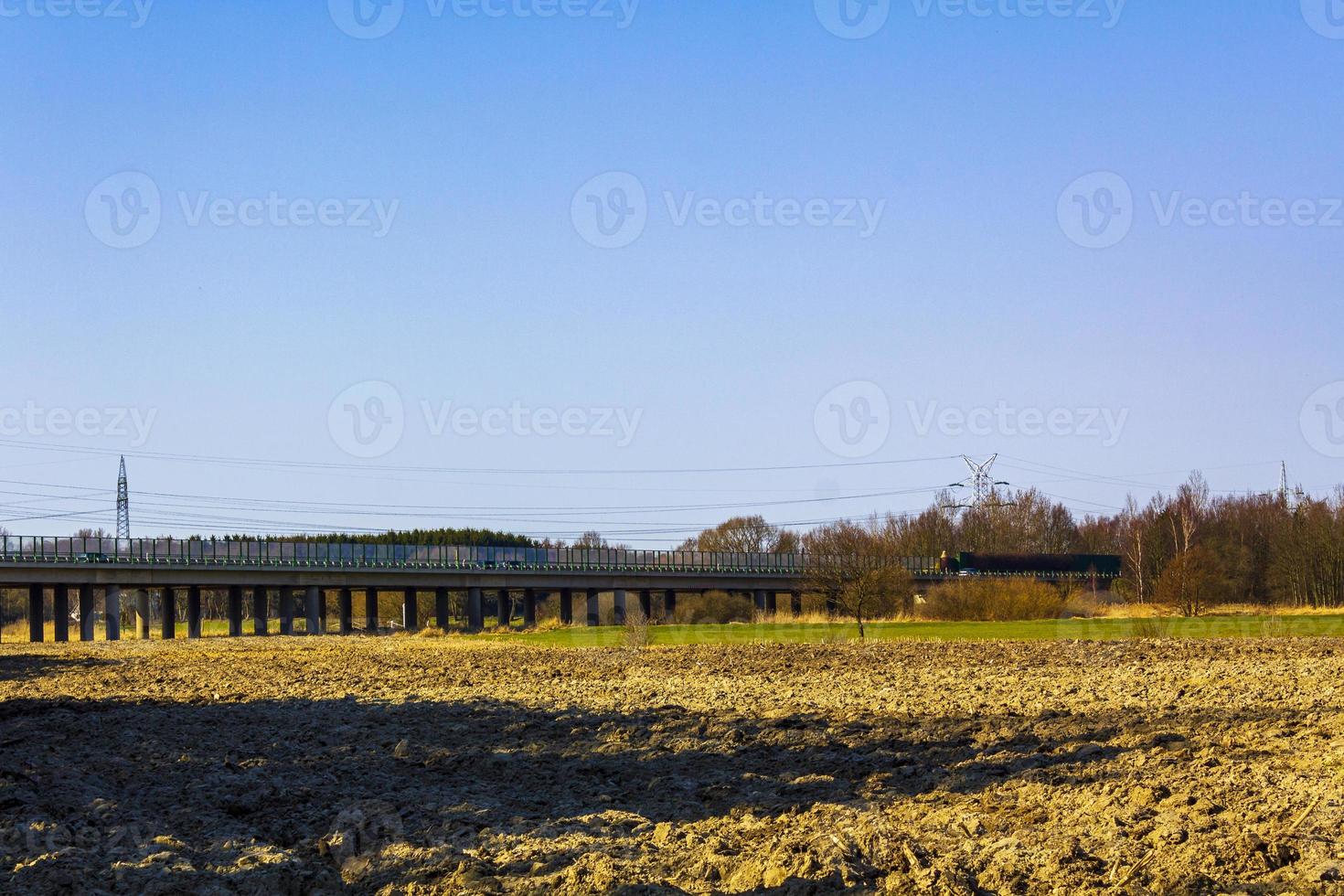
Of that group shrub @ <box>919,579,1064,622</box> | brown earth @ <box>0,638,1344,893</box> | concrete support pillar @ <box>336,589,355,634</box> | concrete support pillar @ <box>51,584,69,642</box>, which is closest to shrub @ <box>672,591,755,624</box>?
concrete support pillar @ <box>336,589,355,634</box>

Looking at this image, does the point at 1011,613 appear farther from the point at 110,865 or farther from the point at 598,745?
the point at 110,865

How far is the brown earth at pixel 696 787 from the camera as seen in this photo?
9617 mm

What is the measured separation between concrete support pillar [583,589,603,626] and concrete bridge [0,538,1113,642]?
23cm

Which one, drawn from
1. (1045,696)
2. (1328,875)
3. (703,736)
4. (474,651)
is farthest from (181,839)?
(474,651)

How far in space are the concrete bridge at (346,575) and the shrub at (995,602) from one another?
793 centimetres

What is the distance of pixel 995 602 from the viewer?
72.1m

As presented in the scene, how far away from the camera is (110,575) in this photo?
8375 cm

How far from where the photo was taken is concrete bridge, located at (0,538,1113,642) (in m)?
83.6

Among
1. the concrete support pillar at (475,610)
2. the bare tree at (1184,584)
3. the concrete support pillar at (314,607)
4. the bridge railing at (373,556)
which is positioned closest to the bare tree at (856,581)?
the bridge railing at (373,556)

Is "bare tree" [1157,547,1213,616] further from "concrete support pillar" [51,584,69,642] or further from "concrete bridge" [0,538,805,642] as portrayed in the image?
"concrete support pillar" [51,584,69,642]

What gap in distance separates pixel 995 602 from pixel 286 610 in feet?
161

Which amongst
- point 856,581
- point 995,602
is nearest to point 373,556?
point 995,602

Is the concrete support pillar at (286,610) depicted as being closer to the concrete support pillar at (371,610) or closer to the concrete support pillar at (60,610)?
the concrete support pillar at (371,610)

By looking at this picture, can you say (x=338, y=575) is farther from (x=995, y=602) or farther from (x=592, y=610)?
(x=995, y=602)
